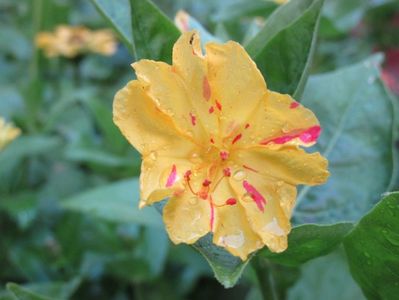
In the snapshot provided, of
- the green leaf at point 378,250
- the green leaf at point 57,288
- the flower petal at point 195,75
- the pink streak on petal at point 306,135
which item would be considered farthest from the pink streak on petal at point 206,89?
the green leaf at point 57,288

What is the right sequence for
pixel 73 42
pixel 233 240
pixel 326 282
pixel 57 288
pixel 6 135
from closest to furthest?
pixel 233 240 < pixel 326 282 < pixel 57 288 < pixel 6 135 < pixel 73 42

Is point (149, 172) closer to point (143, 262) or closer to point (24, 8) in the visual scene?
point (143, 262)

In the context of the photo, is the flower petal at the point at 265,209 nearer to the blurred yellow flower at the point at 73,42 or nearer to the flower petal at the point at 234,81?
the flower petal at the point at 234,81

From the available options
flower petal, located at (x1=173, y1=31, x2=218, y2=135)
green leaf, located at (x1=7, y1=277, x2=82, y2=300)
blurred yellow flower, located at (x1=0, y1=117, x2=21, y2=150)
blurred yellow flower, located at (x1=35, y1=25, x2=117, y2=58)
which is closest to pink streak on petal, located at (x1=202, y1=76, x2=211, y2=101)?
flower petal, located at (x1=173, y1=31, x2=218, y2=135)

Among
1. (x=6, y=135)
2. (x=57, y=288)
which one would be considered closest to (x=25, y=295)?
(x=57, y=288)

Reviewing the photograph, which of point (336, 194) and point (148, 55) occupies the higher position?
point (148, 55)

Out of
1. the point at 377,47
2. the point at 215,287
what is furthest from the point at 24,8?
the point at 215,287

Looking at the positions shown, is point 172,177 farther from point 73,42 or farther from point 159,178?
point 73,42
